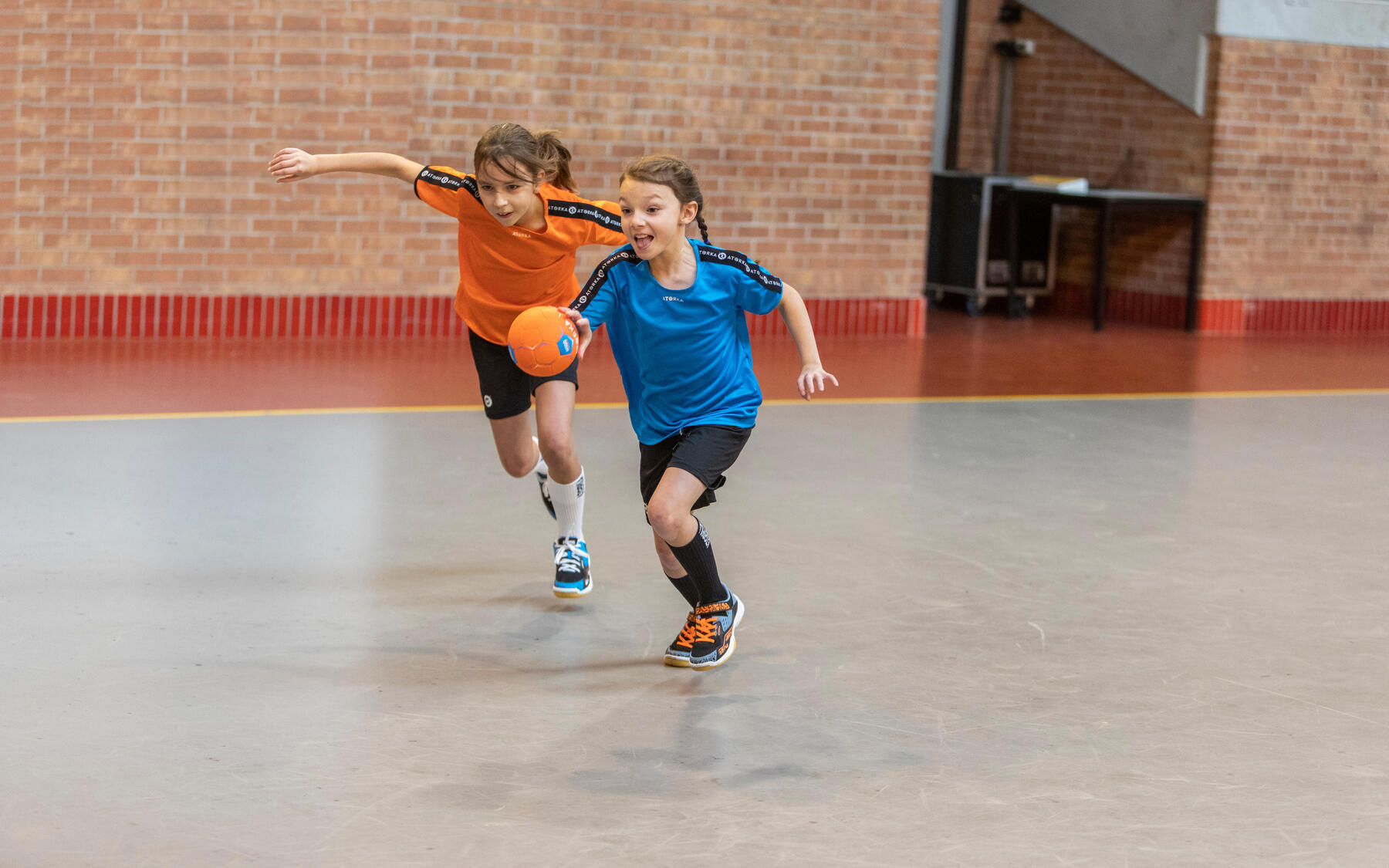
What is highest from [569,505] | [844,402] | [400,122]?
[400,122]

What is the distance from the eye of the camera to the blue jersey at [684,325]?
4.52 metres

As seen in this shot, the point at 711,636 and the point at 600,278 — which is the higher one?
the point at 600,278

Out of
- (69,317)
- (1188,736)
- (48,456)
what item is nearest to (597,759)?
(1188,736)

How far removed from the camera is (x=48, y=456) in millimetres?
6844

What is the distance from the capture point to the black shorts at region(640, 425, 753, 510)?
4.50m

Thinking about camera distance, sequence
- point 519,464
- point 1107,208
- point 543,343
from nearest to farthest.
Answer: point 543,343 < point 519,464 < point 1107,208

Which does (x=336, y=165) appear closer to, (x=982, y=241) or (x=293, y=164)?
(x=293, y=164)

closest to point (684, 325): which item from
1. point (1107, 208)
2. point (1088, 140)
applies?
point (1107, 208)

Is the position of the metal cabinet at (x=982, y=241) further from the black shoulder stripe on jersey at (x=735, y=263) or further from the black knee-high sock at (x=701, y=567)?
the black knee-high sock at (x=701, y=567)

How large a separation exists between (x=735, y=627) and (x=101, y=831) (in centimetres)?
221

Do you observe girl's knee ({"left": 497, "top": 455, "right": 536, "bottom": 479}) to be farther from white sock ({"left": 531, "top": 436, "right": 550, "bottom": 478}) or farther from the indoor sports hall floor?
the indoor sports hall floor

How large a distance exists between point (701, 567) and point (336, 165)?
1.91m

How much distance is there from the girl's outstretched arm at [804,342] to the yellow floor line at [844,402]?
4.20 metres

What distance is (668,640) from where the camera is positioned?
4879mm
